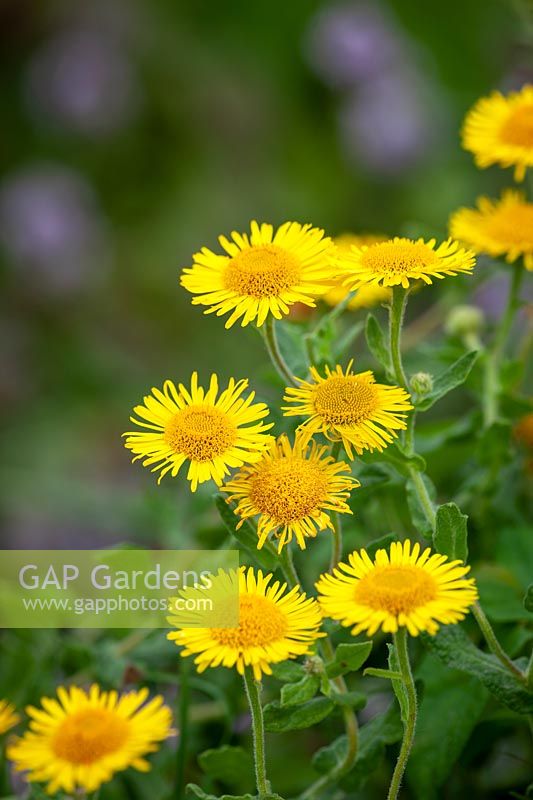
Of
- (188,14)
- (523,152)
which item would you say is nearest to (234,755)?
(523,152)

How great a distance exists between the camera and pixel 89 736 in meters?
0.39

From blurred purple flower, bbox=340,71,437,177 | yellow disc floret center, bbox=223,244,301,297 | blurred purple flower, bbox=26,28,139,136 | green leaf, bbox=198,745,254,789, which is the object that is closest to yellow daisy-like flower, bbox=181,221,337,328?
yellow disc floret center, bbox=223,244,301,297

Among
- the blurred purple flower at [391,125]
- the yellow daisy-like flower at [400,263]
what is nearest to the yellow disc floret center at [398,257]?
the yellow daisy-like flower at [400,263]

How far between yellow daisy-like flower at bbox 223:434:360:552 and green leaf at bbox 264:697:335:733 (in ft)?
0.25

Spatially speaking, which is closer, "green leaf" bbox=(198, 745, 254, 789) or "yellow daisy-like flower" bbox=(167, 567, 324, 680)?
"yellow daisy-like flower" bbox=(167, 567, 324, 680)

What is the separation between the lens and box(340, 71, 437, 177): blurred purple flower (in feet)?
5.85

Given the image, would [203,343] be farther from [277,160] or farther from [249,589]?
[249,589]

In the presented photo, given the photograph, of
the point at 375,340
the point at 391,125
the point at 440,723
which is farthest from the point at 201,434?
the point at 391,125

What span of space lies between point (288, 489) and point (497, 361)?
0.84 feet

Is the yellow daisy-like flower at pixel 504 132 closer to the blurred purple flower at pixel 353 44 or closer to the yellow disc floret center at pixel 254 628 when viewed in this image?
the yellow disc floret center at pixel 254 628

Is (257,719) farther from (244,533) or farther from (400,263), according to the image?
(400,263)

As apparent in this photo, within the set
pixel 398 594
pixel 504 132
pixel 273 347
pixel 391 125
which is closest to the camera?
pixel 398 594

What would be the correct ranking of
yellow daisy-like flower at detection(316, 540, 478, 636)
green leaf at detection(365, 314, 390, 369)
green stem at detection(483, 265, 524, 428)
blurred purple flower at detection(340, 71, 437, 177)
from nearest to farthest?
yellow daisy-like flower at detection(316, 540, 478, 636) < green leaf at detection(365, 314, 390, 369) < green stem at detection(483, 265, 524, 428) < blurred purple flower at detection(340, 71, 437, 177)

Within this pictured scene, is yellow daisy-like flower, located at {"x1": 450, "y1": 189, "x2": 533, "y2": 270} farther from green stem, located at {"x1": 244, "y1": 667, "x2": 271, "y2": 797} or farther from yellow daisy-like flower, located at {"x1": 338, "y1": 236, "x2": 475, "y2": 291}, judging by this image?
green stem, located at {"x1": 244, "y1": 667, "x2": 271, "y2": 797}
